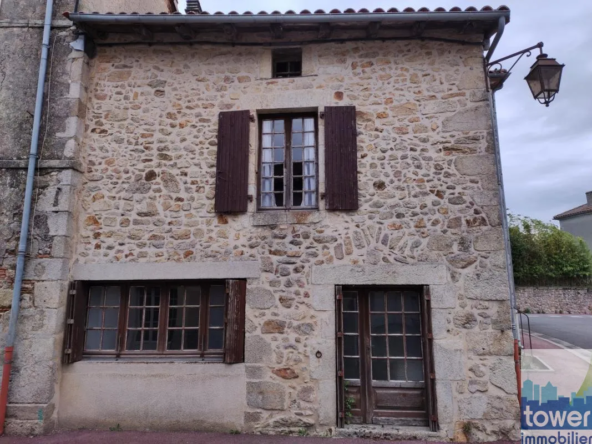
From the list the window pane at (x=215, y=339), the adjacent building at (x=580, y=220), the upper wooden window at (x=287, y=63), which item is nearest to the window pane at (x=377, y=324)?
the window pane at (x=215, y=339)

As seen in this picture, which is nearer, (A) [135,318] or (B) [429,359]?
(B) [429,359]

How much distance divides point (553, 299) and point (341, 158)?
18.4 m

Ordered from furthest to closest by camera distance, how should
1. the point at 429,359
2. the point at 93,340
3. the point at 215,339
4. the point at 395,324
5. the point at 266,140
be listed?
the point at 266,140, the point at 93,340, the point at 215,339, the point at 395,324, the point at 429,359

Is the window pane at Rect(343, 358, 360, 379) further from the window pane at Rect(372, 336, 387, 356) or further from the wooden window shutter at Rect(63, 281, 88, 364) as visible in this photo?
the wooden window shutter at Rect(63, 281, 88, 364)

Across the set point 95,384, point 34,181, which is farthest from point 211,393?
point 34,181

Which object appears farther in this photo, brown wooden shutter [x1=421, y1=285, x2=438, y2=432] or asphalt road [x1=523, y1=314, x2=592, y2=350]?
asphalt road [x1=523, y1=314, x2=592, y2=350]

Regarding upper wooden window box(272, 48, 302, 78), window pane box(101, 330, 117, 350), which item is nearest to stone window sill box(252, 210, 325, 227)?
upper wooden window box(272, 48, 302, 78)

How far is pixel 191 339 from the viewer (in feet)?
15.5

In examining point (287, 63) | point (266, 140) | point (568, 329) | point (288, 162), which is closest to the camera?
point (288, 162)

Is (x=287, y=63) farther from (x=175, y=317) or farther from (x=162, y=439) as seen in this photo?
(x=162, y=439)

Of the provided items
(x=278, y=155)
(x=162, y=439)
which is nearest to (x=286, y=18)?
(x=278, y=155)

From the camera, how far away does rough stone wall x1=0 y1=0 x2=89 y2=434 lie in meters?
4.39

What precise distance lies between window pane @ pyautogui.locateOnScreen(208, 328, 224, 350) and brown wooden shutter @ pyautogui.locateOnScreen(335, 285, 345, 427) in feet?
4.63

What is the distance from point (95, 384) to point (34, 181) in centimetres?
259
